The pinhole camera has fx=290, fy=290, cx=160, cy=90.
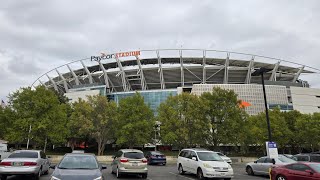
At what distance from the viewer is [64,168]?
1012 centimetres

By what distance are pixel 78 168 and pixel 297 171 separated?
9456mm

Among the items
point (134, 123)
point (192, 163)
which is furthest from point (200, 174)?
point (134, 123)

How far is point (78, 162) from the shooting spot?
424 inches

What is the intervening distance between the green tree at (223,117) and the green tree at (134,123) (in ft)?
31.5

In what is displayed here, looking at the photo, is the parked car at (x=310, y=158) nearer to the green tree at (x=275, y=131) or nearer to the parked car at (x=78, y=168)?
the parked car at (x=78, y=168)

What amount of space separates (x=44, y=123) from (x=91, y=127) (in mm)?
7688

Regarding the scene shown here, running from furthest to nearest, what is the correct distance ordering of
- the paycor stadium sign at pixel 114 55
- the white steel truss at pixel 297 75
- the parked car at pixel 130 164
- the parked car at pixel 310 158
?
the white steel truss at pixel 297 75
the paycor stadium sign at pixel 114 55
the parked car at pixel 310 158
the parked car at pixel 130 164

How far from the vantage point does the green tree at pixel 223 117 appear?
126 ft

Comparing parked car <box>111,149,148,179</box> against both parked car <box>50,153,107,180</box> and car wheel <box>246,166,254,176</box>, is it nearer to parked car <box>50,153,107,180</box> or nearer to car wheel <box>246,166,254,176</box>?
parked car <box>50,153,107,180</box>

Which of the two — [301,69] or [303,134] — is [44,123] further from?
[301,69]

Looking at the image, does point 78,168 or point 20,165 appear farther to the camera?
point 20,165

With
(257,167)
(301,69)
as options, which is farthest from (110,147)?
(301,69)

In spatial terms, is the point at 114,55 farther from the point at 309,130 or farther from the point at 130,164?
the point at 130,164

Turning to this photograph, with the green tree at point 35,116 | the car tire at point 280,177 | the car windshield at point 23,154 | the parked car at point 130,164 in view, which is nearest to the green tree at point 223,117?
the green tree at point 35,116
